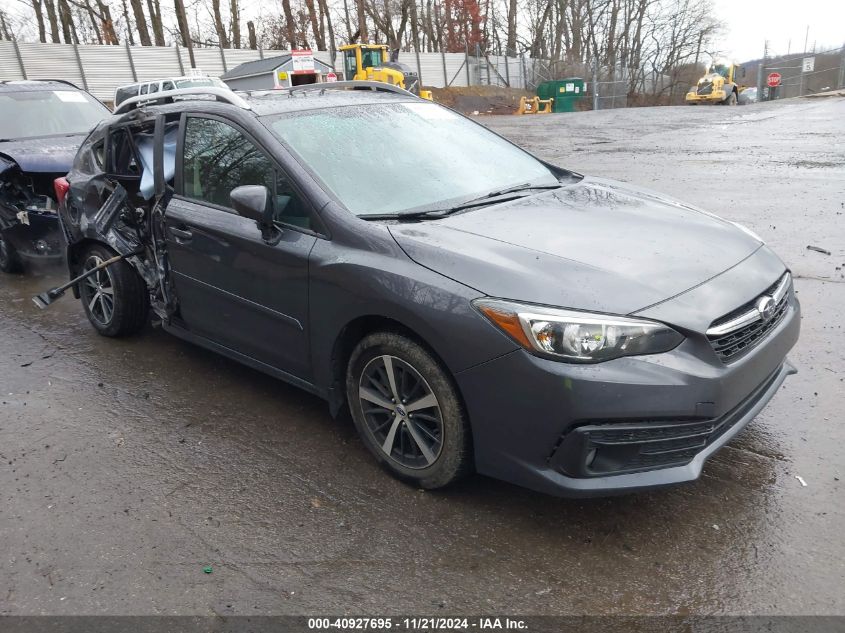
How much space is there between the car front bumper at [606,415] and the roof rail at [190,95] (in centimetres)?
227

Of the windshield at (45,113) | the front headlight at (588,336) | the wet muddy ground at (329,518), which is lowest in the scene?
the wet muddy ground at (329,518)

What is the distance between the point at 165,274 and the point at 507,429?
2.72 m

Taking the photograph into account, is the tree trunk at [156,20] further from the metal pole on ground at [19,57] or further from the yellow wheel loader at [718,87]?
the yellow wheel loader at [718,87]

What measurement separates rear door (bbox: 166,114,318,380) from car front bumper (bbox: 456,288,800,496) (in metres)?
1.17

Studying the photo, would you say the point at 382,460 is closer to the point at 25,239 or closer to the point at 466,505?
the point at 466,505

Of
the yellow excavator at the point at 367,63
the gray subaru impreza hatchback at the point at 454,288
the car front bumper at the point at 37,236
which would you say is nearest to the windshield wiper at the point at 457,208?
the gray subaru impreza hatchback at the point at 454,288

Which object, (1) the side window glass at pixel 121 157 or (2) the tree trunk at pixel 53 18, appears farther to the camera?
(2) the tree trunk at pixel 53 18

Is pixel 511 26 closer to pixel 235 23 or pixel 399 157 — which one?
pixel 235 23

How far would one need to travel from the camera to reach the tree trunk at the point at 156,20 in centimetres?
3844

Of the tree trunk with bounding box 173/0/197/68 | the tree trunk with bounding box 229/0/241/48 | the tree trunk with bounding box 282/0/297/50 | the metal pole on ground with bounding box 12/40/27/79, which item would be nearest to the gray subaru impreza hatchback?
the metal pole on ground with bounding box 12/40/27/79

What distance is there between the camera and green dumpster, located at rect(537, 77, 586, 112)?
38250mm

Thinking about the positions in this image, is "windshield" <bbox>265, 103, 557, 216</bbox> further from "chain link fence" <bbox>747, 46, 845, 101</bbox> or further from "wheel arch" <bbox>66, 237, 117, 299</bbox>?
"chain link fence" <bbox>747, 46, 845, 101</bbox>

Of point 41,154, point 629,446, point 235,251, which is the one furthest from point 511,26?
point 629,446

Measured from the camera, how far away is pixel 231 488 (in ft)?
10.8
